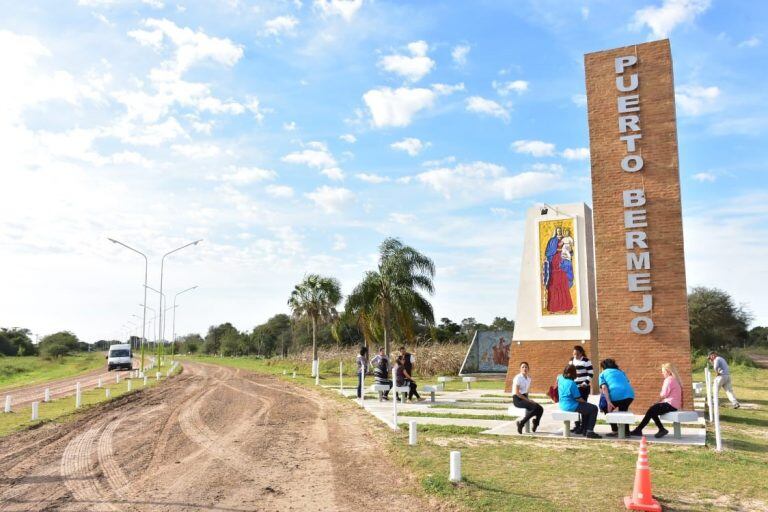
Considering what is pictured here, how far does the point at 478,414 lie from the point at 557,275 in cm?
818

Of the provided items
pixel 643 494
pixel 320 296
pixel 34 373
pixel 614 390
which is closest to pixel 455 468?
pixel 643 494

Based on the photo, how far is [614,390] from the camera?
12.1m

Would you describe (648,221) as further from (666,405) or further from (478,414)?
(478,414)

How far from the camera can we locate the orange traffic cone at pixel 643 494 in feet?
22.8

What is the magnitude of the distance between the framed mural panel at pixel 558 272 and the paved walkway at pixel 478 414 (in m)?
3.09

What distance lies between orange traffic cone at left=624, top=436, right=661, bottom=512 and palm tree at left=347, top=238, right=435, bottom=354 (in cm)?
2525

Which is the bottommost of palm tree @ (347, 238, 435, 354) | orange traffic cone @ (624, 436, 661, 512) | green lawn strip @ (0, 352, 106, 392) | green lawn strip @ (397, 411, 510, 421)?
green lawn strip @ (0, 352, 106, 392)

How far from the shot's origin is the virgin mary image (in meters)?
22.0

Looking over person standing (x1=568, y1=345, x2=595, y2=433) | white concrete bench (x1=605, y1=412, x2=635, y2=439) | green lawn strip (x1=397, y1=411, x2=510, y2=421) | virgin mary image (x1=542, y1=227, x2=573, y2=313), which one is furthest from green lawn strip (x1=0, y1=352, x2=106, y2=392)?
white concrete bench (x1=605, y1=412, x2=635, y2=439)

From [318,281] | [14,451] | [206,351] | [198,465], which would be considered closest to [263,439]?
[198,465]

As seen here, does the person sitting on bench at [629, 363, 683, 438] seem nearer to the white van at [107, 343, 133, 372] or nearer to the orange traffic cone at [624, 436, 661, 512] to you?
the orange traffic cone at [624, 436, 661, 512]

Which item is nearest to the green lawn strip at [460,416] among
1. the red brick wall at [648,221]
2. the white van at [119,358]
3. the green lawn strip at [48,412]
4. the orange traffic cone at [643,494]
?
the red brick wall at [648,221]

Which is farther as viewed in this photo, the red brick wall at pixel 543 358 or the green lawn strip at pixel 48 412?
the red brick wall at pixel 543 358

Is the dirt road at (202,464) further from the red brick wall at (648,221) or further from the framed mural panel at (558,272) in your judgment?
the framed mural panel at (558,272)
